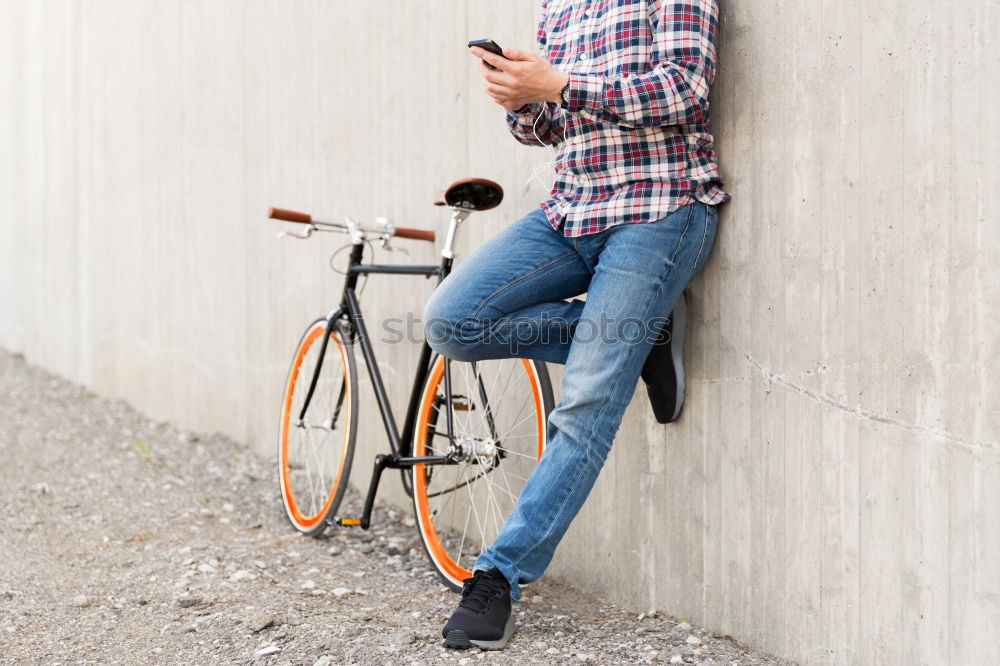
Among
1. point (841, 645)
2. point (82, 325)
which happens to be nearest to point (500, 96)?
point (841, 645)

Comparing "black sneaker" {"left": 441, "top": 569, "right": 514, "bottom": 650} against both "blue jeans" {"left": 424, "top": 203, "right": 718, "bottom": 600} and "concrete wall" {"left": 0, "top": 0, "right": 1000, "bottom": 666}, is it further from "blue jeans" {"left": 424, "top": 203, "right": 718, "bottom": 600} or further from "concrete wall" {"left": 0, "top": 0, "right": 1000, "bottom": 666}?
"concrete wall" {"left": 0, "top": 0, "right": 1000, "bottom": 666}

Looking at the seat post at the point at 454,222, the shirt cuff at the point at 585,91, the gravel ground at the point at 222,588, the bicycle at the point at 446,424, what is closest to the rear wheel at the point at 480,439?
the bicycle at the point at 446,424

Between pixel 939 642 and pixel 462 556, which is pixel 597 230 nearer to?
pixel 939 642

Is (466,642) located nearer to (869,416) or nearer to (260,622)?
(260,622)

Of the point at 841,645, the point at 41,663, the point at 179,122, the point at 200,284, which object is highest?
the point at 179,122

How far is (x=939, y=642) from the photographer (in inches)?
76.3

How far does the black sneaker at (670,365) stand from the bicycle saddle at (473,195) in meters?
0.72

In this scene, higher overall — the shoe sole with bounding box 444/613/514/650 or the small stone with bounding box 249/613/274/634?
the shoe sole with bounding box 444/613/514/650

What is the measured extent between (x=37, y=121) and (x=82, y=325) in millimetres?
2075

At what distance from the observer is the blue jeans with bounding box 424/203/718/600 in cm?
231

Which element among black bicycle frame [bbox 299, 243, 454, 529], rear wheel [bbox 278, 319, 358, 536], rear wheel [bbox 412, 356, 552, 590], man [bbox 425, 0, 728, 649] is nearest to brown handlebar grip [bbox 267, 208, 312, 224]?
black bicycle frame [bbox 299, 243, 454, 529]

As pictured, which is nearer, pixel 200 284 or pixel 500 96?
pixel 500 96

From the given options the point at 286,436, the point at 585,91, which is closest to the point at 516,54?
the point at 585,91

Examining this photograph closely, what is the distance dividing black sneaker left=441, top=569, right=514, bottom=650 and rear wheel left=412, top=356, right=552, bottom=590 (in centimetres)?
52
